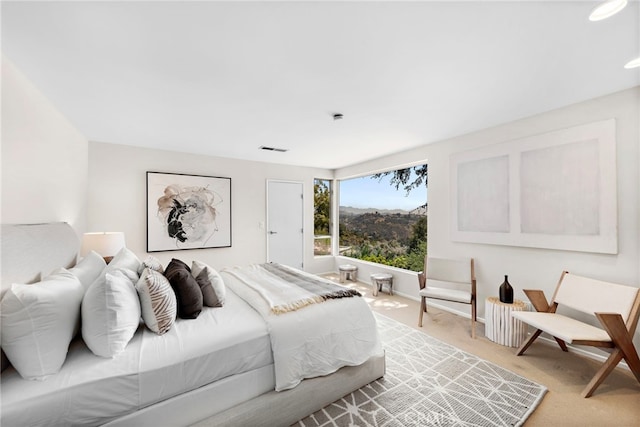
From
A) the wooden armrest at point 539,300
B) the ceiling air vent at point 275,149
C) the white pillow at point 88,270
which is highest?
the ceiling air vent at point 275,149

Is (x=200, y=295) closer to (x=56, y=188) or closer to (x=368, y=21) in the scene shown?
(x=56, y=188)

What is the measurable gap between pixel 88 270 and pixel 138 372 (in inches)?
41.1

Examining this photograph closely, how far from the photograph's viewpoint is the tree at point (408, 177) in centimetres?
444

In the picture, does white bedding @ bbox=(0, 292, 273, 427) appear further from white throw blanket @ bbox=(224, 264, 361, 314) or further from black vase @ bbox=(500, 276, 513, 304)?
black vase @ bbox=(500, 276, 513, 304)

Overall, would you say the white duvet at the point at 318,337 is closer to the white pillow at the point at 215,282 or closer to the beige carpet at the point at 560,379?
the white pillow at the point at 215,282

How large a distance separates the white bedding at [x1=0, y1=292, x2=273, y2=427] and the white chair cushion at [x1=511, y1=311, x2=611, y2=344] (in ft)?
7.60

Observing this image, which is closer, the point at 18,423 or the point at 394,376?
the point at 18,423

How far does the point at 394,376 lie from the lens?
2.21m

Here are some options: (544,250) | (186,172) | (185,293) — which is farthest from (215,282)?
(544,250)

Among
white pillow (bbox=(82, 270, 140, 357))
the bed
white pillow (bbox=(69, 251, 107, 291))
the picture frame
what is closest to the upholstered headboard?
the bed

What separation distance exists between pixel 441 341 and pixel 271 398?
6.68 ft

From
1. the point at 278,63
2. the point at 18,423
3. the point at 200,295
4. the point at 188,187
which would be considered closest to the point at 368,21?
the point at 278,63


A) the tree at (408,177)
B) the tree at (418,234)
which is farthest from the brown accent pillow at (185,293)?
the tree at (418,234)

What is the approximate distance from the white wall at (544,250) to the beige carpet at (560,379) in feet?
1.57
